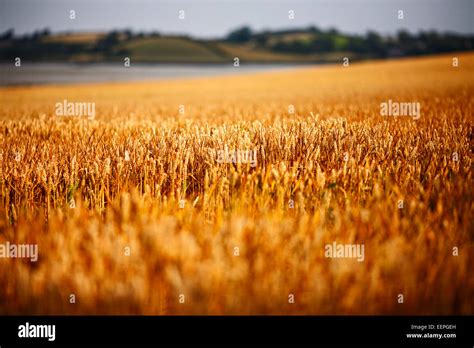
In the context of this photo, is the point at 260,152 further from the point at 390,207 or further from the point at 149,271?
the point at 149,271

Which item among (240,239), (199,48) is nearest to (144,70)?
(199,48)

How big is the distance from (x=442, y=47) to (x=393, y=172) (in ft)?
275

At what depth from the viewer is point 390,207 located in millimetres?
3023

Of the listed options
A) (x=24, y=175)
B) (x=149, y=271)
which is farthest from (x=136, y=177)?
(x=149, y=271)
